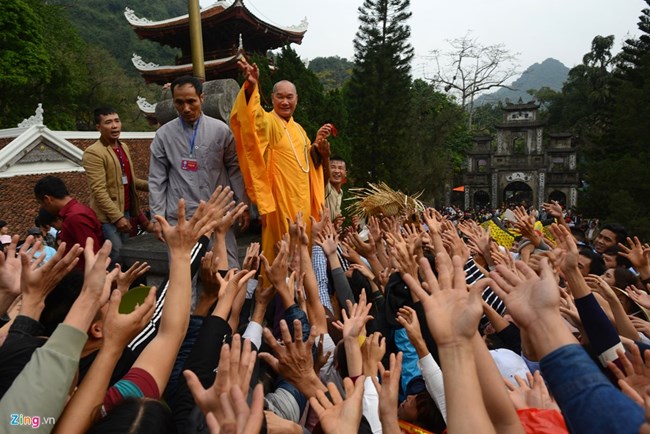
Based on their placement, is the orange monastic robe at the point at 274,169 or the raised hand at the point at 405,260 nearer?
the raised hand at the point at 405,260

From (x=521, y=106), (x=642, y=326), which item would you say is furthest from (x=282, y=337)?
(x=521, y=106)

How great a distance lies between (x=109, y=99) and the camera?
28.8 m

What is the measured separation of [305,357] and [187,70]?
674 inches

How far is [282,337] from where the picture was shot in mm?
1826

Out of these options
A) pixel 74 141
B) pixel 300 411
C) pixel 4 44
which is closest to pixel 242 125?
pixel 300 411

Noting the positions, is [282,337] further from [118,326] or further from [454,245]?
[454,245]

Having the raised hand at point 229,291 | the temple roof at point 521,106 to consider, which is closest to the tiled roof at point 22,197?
the raised hand at point 229,291

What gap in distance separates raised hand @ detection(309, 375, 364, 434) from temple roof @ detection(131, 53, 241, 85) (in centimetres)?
1480

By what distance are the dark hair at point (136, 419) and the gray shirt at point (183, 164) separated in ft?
7.27

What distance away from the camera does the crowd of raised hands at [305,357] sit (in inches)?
44.8

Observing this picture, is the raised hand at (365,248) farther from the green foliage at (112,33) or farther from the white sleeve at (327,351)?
the green foliage at (112,33)

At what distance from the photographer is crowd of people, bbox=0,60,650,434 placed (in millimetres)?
1158

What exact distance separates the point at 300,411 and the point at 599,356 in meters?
1.18

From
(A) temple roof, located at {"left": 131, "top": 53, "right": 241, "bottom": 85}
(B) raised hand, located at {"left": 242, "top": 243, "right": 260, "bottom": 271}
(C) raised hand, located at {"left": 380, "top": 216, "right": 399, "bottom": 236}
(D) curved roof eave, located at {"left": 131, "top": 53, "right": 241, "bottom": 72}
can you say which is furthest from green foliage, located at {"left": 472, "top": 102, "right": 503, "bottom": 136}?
(B) raised hand, located at {"left": 242, "top": 243, "right": 260, "bottom": 271}
